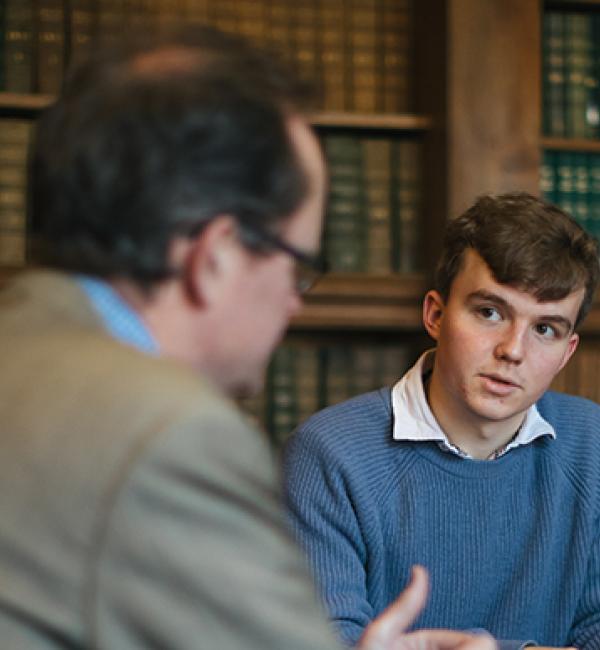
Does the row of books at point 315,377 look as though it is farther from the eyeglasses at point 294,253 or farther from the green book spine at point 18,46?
the eyeglasses at point 294,253

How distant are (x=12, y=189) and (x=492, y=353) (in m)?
1.63

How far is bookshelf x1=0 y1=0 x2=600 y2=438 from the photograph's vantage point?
2.96 meters

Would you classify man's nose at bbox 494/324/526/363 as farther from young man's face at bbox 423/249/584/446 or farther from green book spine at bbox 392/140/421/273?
green book spine at bbox 392/140/421/273

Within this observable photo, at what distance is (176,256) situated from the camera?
92cm

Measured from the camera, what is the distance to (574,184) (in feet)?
10.4

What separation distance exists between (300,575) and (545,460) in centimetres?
120

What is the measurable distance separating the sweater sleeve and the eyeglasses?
0.77 metres

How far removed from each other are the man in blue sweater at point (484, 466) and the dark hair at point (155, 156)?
932mm

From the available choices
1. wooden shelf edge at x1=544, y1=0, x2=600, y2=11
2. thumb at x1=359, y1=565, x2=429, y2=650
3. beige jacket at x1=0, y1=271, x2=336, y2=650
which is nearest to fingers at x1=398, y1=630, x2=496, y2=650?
thumb at x1=359, y1=565, x2=429, y2=650

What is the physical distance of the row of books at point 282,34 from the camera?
9.71 feet

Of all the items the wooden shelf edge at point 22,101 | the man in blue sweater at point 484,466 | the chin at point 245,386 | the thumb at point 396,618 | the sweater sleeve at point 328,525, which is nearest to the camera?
the chin at point 245,386

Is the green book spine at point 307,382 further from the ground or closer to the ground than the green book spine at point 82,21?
closer to the ground

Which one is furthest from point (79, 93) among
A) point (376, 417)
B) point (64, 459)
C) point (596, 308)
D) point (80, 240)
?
point (596, 308)

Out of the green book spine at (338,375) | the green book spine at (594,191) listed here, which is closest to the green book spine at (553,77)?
the green book spine at (594,191)
